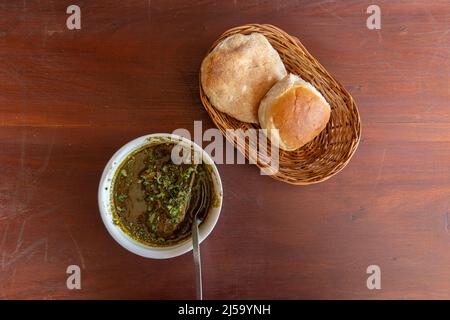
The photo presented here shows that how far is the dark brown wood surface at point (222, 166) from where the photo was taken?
4.01ft

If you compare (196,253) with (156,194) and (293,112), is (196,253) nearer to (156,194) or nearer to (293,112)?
(156,194)

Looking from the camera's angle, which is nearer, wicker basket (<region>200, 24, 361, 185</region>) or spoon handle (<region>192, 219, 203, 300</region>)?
spoon handle (<region>192, 219, 203, 300</region>)

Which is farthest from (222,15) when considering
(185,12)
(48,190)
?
(48,190)

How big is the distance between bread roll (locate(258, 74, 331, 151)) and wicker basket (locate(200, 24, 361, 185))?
0.08 metres

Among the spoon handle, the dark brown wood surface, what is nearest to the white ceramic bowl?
the spoon handle

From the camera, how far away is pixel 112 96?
1233mm

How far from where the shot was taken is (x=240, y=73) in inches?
43.8

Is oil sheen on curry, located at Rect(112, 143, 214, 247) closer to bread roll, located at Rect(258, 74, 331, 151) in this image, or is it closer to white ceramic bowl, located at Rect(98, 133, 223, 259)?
white ceramic bowl, located at Rect(98, 133, 223, 259)

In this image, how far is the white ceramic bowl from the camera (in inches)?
42.1

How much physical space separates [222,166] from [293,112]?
28 centimetres

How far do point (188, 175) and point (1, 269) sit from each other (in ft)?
2.10

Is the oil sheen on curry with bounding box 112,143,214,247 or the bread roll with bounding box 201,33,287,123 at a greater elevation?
the bread roll with bounding box 201,33,287,123

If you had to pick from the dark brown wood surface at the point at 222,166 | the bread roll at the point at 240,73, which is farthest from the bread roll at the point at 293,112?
the dark brown wood surface at the point at 222,166

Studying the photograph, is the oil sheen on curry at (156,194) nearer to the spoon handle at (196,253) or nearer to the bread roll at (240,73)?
the spoon handle at (196,253)
